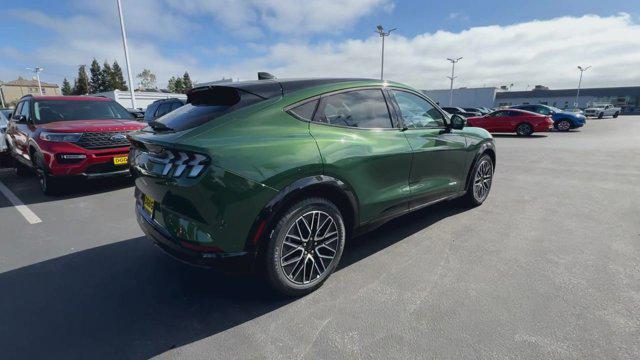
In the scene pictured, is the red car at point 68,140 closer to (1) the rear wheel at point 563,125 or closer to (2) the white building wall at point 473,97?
(1) the rear wheel at point 563,125

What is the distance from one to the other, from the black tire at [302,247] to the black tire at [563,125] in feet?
69.3

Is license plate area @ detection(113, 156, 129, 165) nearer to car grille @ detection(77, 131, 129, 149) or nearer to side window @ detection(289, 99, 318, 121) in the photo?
car grille @ detection(77, 131, 129, 149)

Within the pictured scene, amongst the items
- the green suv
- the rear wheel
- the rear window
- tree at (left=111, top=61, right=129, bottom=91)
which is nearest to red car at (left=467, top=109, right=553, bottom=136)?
the rear wheel

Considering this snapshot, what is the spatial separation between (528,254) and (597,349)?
53.5 inches

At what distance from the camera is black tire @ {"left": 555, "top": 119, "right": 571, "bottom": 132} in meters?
18.6

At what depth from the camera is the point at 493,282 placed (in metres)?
2.83

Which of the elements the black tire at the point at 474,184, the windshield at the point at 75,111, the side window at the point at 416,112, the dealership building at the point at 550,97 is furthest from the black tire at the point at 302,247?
the dealership building at the point at 550,97

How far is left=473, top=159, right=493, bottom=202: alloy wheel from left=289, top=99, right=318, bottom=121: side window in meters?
2.93

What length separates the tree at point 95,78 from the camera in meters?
79.4

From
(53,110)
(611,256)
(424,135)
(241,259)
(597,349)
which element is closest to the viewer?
(597,349)

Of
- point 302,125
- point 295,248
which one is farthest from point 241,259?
point 302,125

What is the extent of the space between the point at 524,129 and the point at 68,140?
1830 centimetres

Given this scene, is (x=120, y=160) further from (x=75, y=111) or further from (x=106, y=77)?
(x=106, y=77)

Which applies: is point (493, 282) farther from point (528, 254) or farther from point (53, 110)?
point (53, 110)
